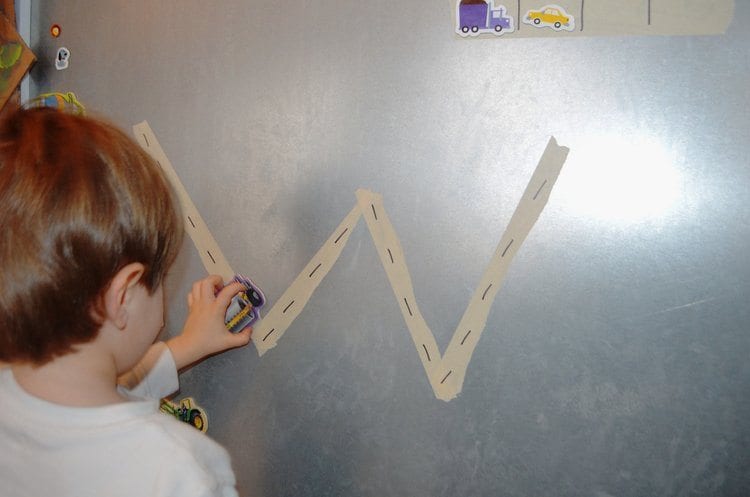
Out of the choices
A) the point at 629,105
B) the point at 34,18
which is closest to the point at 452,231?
the point at 629,105

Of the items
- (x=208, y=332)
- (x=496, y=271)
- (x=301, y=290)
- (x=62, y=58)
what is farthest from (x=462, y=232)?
(x=62, y=58)

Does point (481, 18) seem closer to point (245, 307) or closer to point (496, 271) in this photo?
point (496, 271)

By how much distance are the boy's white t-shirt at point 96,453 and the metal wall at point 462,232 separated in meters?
0.20

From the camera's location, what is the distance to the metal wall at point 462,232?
0.52 meters

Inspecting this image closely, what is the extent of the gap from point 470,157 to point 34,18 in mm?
565

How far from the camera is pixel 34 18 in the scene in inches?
31.4

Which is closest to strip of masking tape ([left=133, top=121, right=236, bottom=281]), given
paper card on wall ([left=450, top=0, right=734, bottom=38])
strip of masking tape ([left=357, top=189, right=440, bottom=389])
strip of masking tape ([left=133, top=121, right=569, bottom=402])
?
strip of masking tape ([left=133, top=121, right=569, bottom=402])

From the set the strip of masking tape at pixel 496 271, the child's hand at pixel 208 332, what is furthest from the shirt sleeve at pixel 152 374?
the strip of masking tape at pixel 496 271

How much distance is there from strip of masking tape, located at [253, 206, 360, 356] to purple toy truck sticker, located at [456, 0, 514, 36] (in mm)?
191

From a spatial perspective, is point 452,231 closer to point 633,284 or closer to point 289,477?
point 633,284

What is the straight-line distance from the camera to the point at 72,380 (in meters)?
0.48

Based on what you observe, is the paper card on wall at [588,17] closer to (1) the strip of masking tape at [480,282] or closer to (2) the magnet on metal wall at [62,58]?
(1) the strip of masking tape at [480,282]

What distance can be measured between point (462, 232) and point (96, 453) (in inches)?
13.3

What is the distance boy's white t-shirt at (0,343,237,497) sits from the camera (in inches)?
17.7
